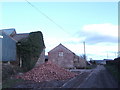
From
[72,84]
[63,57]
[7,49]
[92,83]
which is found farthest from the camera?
[63,57]

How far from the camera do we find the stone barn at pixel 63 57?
63188 millimetres

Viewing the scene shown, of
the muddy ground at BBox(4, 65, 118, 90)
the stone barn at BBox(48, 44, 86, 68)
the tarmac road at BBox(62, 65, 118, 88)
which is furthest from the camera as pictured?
the stone barn at BBox(48, 44, 86, 68)

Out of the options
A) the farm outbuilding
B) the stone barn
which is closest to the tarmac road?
the farm outbuilding

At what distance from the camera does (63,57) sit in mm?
63875

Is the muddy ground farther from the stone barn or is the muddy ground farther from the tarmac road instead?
the stone barn

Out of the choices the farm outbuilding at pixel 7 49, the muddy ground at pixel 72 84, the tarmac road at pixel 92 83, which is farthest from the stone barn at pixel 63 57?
the muddy ground at pixel 72 84

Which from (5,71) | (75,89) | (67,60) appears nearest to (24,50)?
(5,71)

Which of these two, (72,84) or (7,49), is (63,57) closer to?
(7,49)

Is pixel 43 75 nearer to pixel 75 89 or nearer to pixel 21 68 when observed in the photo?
pixel 21 68

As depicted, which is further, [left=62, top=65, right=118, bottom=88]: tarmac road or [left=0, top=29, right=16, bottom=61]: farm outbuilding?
[left=0, top=29, right=16, bottom=61]: farm outbuilding

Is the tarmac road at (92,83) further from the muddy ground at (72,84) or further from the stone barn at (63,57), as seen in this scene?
the stone barn at (63,57)

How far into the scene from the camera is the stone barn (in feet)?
207

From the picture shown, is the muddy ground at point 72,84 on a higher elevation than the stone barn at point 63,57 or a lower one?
lower

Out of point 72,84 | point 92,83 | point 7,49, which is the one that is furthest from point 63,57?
point 72,84
